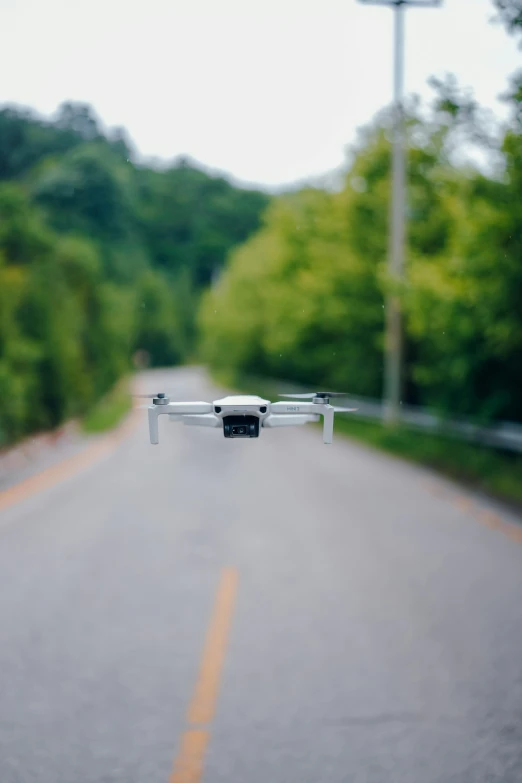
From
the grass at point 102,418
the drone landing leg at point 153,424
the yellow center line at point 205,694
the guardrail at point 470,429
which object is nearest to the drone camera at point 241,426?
the drone landing leg at point 153,424

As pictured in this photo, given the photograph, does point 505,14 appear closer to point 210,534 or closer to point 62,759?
point 62,759

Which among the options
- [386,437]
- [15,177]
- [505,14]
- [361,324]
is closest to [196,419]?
[15,177]

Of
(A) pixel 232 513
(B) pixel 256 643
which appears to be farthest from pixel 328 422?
(A) pixel 232 513

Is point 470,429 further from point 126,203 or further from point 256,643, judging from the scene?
point 126,203

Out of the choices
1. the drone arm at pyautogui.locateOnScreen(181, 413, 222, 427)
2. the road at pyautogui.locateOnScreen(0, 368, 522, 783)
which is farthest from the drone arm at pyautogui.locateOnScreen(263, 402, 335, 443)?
the road at pyautogui.locateOnScreen(0, 368, 522, 783)

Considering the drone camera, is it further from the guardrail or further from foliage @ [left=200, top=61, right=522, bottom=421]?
the guardrail

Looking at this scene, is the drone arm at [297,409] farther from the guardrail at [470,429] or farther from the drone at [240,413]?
the guardrail at [470,429]
